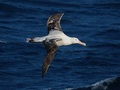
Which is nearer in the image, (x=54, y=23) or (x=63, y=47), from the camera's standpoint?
(x=54, y=23)

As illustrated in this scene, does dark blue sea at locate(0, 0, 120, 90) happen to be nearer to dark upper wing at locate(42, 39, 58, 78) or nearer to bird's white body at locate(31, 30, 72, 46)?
bird's white body at locate(31, 30, 72, 46)

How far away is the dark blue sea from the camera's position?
91.2 ft

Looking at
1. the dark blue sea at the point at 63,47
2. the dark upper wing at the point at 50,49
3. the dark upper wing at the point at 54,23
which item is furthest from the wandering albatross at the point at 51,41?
the dark blue sea at the point at 63,47

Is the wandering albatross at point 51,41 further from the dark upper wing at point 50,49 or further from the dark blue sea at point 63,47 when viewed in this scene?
the dark blue sea at point 63,47

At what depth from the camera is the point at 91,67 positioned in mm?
29094

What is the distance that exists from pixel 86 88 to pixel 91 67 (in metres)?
2.23

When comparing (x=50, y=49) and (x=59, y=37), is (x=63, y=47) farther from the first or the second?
(x=50, y=49)

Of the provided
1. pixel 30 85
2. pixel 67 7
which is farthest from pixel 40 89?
pixel 67 7

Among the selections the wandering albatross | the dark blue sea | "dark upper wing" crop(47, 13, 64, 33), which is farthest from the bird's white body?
the dark blue sea

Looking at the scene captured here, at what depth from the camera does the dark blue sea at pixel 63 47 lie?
27.8m

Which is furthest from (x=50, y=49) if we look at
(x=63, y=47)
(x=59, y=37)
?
(x=63, y=47)

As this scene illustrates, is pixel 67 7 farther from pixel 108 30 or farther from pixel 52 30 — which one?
pixel 52 30

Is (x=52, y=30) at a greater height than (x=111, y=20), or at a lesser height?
greater

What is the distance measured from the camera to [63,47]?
1246 inches
